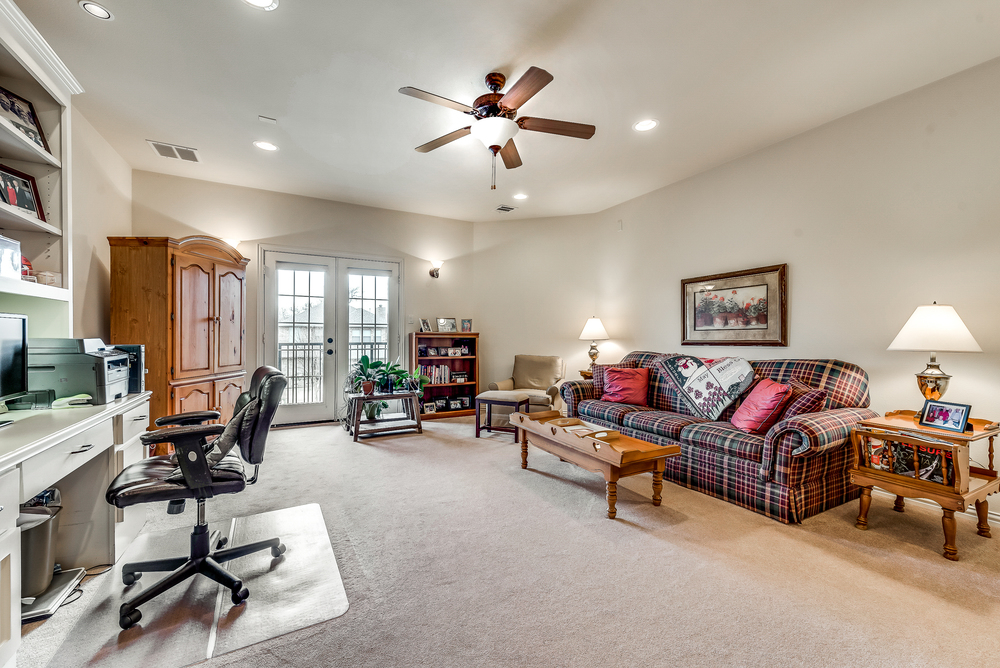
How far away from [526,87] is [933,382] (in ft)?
9.61

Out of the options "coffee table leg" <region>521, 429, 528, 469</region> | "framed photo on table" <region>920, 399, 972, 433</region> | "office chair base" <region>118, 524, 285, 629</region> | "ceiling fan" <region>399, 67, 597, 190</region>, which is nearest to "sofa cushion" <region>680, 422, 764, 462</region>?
"framed photo on table" <region>920, 399, 972, 433</region>

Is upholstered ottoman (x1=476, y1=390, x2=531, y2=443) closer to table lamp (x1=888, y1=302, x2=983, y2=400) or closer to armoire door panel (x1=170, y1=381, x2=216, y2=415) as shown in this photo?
armoire door panel (x1=170, y1=381, x2=216, y2=415)

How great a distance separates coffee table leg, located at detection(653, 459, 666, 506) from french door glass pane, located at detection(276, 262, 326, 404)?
13.6 ft

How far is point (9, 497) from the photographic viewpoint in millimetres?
1213

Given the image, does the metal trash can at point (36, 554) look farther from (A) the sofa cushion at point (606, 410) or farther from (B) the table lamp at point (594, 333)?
(B) the table lamp at point (594, 333)

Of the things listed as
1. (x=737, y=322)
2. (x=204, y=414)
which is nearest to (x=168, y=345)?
(x=204, y=414)

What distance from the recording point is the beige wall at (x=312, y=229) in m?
4.37

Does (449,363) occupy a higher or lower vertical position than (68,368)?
lower

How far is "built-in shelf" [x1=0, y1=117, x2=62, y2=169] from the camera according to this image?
1.80 m

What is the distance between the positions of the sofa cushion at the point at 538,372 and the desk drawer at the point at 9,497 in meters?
4.55

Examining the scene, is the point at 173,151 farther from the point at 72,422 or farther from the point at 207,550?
the point at 207,550

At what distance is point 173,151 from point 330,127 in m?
1.67

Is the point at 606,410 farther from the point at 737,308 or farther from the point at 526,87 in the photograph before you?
the point at 526,87

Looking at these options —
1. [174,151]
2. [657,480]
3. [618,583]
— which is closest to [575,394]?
[657,480]
